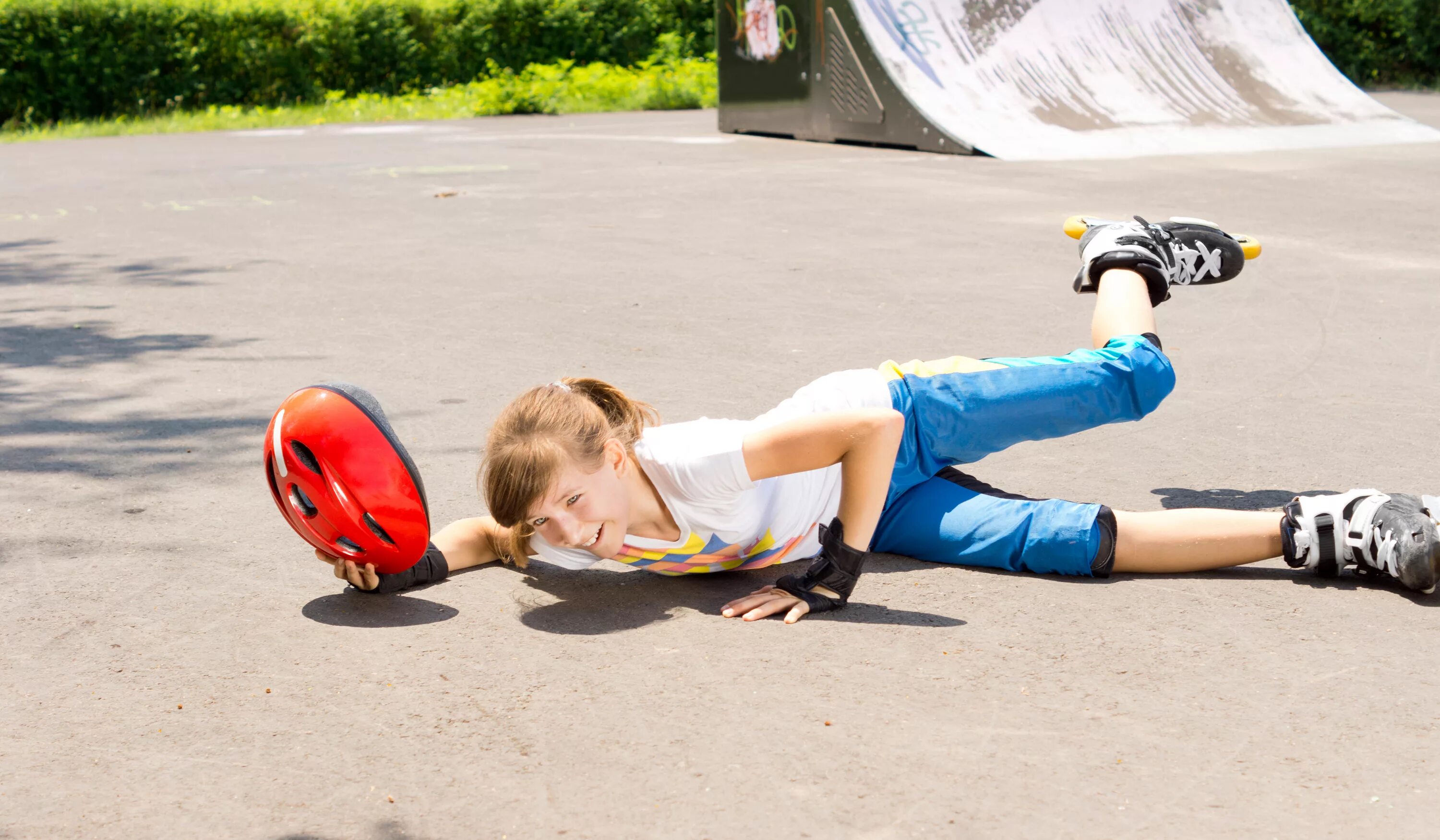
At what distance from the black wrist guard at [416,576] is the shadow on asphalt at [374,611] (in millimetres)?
22

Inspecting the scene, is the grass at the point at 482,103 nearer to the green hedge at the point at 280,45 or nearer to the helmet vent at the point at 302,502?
the green hedge at the point at 280,45

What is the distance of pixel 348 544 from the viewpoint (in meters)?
3.39

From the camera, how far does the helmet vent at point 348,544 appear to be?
3367 millimetres

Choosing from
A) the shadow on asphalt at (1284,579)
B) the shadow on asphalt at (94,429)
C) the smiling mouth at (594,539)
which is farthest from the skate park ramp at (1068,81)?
the smiling mouth at (594,539)

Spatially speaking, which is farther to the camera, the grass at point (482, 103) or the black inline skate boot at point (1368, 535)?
the grass at point (482, 103)

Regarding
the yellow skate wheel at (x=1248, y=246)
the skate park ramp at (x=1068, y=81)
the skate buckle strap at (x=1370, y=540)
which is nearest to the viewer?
the skate buckle strap at (x=1370, y=540)

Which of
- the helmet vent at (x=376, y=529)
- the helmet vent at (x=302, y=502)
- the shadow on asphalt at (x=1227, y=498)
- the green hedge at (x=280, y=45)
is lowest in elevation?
the shadow on asphalt at (x=1227, y=498)

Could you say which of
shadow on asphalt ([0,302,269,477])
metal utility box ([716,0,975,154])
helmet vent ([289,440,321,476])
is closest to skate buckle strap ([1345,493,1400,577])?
helmet vent ([289,440,321,476])

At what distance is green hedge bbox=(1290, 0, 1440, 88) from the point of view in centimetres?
2483

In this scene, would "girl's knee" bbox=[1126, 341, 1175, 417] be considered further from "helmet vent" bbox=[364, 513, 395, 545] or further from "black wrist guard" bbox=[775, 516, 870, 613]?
"helmet vent" bbox=[364, 513, 395, 545]

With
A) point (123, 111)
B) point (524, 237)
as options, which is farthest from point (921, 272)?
point (123, 111)

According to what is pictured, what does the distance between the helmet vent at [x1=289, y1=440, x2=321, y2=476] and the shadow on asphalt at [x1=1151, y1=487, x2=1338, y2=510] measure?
2431mm

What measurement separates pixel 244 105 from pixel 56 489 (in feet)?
72.0

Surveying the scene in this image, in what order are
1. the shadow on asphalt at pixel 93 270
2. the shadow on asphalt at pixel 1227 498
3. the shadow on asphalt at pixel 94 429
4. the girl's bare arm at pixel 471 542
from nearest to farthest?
the girl's bare arm at pixel 471 542 → the shadow on asphalt at pixel 1227 498 → the shadow on asphalt at pixel 94 429 → the shadow on asphalt at pixel 93 270
